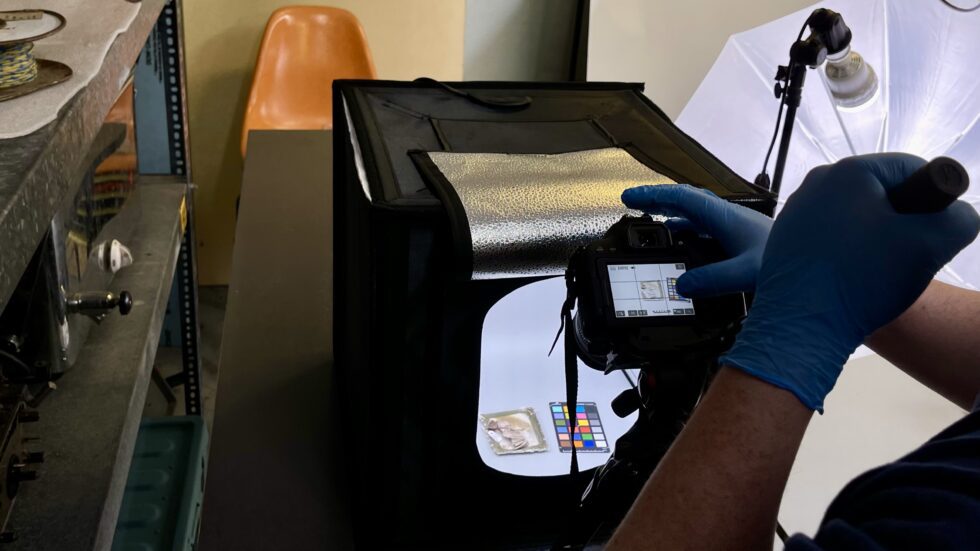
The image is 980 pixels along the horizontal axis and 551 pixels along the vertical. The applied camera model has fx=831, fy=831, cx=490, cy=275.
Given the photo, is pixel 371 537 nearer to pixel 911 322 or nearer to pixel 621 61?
pixel 911 322

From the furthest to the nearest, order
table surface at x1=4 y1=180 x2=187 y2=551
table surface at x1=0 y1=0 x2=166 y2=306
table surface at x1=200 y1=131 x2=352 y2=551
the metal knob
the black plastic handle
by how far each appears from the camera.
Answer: the metal knob, table surface at x1=4 y1=180 x2=187 y2=551, table surface at x1=200 y1=131 x2=352 y2=551, table surface at x1=0 y1=0 x2=166 y2=306, the black plastic handle

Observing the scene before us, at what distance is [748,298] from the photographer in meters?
0.75

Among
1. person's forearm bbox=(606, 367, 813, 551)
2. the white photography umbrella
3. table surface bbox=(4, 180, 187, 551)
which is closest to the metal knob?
table surface bbox=(4, 180, 187, 551)

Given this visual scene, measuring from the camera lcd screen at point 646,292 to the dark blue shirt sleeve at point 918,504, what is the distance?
238 mm

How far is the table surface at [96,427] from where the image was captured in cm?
103

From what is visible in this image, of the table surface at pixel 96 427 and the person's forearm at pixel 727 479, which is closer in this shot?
the person's forearm at pixel 727 479

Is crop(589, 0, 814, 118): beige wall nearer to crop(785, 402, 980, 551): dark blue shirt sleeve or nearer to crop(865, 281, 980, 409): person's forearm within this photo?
crop(865, 281, 980, 409): person's forearm

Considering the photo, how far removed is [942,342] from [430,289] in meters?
0.51

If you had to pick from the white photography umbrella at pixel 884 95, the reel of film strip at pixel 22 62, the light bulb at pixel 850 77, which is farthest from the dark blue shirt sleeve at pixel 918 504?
the white photography umbrella at pixel 884 95

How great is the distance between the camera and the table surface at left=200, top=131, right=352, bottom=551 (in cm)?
92

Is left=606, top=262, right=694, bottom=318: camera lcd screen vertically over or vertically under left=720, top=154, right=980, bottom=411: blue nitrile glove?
under

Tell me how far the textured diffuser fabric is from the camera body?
43 millimetres

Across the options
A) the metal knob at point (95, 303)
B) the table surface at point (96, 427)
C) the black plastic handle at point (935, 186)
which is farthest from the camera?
the metal knob at point (95, 303)

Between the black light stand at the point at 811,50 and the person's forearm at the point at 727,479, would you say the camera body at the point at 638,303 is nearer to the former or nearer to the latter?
the person's forearm at the point at 727,479
